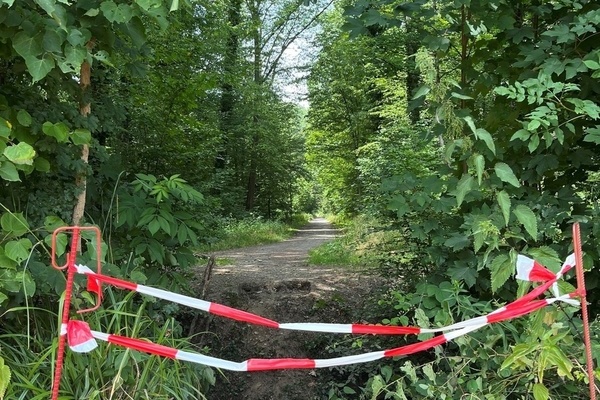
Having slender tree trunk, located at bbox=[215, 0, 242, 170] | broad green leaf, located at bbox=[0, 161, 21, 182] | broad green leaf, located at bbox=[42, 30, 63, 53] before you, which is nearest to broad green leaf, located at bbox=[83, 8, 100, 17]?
broad green leaf, located at bbox=[42, 30, 63, 53]

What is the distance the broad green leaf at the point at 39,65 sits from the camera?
6.18ft

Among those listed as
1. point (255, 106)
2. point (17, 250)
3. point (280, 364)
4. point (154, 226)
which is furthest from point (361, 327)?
point (255, 106)

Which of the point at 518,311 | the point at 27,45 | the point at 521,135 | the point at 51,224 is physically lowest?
the point at 518,311

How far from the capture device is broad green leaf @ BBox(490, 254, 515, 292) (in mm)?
2156

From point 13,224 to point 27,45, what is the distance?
2.75ft

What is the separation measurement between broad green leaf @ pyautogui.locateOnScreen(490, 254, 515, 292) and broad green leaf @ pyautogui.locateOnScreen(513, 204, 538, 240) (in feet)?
0.60

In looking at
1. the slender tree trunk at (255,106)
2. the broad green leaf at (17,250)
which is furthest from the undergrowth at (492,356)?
the slender tree trunk at (255,106)

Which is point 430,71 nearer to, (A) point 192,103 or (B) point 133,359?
(B) point 133,359

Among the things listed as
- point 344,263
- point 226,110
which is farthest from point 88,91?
point 226,110

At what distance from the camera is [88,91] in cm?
260

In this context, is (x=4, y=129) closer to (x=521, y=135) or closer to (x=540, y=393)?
(x=521, y=135)

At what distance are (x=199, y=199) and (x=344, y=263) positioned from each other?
464cm

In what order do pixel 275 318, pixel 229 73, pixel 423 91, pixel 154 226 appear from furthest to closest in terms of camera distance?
pixel 229 73 < pixel 275 318 < pixel 154 226 < pixel 423 91

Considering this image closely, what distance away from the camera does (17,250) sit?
6.47 ft
